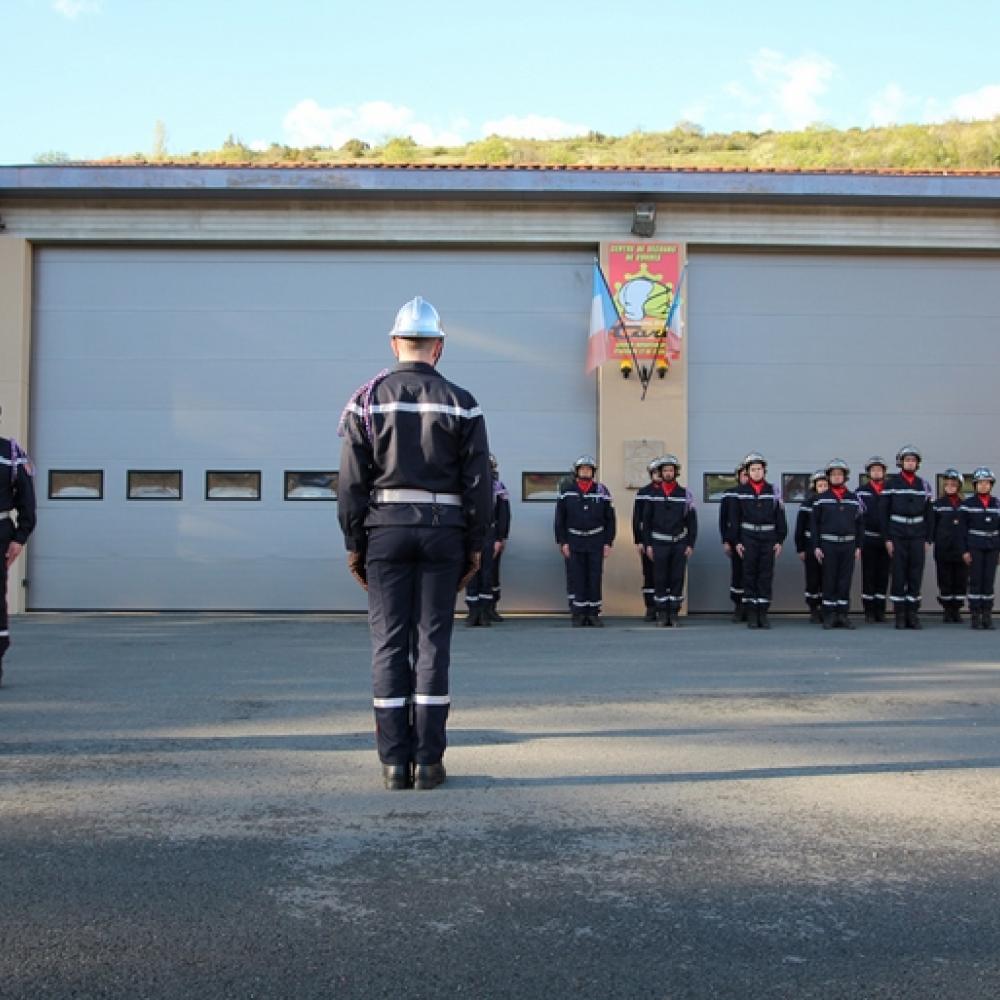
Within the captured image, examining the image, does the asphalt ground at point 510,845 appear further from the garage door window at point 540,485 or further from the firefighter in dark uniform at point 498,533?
the garage door window at point 540,485

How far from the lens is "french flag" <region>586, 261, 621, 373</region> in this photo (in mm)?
15406

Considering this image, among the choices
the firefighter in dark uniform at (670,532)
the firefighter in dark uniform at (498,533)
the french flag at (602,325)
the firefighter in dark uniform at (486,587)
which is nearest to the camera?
the firefighter in dark uniform at (486,587)

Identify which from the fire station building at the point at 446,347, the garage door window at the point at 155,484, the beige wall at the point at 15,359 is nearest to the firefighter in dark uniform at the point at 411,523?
the fire station building at the point at 446,347

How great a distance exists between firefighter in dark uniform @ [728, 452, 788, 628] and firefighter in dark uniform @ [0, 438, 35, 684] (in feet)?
28.8

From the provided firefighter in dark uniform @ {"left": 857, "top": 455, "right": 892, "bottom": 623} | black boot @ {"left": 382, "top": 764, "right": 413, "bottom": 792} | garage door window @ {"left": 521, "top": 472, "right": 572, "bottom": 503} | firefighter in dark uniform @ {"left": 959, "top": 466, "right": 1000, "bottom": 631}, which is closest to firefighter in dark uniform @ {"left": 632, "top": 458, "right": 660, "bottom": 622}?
garage door window @ {"left": 521, "top": 472, "right": 572, "bottom": 503}

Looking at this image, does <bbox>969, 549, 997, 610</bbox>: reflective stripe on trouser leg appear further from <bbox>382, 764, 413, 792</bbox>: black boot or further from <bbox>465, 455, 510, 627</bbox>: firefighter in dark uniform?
<bbox>382, 764, 413, 792</bbox>: black boot

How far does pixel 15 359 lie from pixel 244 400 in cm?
316

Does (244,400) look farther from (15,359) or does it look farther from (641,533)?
(641,533)

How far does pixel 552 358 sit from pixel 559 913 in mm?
12944

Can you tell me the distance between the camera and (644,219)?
1577cm

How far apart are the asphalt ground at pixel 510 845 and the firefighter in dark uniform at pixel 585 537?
5.75 meters

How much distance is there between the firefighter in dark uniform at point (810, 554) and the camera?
572 inches

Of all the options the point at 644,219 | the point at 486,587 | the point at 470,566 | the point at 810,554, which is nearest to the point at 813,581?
the point at 810,554

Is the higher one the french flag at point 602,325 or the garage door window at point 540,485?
the french flag at point 602,325
